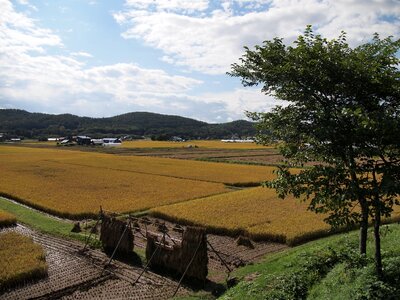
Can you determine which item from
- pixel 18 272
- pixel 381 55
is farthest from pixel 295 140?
pixel 18 272

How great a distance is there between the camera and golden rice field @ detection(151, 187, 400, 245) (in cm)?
1983

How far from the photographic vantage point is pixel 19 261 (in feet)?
51.8

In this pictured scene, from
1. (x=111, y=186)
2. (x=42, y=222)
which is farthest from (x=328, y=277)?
(x=111, y=186)

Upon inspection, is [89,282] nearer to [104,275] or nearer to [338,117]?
[104,275]

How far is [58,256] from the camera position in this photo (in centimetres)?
1756

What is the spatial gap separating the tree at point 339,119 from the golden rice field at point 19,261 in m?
10.1

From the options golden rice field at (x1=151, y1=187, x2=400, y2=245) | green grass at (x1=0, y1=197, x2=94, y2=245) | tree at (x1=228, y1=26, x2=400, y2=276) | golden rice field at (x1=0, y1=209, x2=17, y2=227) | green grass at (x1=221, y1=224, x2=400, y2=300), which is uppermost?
tree at (x1=228, y1=26, x2=400, y2=276)

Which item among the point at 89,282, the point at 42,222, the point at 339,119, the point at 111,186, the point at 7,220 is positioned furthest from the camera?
the point at 111,186

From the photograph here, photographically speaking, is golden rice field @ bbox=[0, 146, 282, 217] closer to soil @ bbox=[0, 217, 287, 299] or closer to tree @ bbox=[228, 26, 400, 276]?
soil @ bbox=[0, 217, 287, 299]

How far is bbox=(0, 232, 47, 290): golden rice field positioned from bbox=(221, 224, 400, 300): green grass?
7.67 meters

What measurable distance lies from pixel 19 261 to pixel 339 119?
1352 cm

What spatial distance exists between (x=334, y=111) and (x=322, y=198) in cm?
215

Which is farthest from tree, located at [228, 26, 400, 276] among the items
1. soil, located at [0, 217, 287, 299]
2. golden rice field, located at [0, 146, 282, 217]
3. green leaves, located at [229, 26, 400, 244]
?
golden rice field, located at [0, 146, 282, 217]

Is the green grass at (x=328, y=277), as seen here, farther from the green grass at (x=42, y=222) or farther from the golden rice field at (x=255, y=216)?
the green grass at (x=42, y=222)
